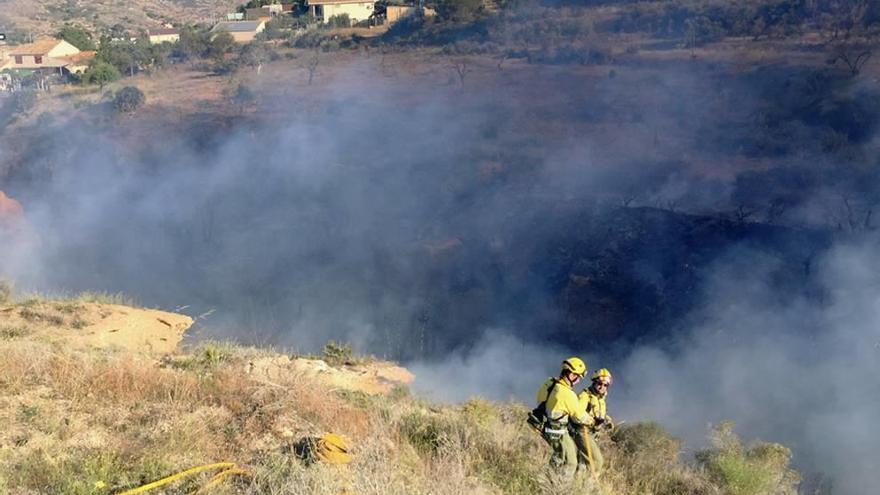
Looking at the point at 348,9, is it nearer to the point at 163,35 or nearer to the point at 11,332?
the point at 163,35

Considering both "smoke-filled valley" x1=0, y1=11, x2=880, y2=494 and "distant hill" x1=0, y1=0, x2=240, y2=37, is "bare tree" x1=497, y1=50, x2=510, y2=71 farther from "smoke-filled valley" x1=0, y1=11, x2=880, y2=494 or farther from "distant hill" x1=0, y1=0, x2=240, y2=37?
"distant hill" x1=0, y1=0, x2=240, y2=37

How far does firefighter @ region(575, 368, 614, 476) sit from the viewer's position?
5465 millimetres

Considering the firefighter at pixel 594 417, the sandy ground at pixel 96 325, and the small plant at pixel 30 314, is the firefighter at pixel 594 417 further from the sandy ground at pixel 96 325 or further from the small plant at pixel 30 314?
the small plant at pixel 30 314

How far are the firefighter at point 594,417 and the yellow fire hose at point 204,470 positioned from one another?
2.50m

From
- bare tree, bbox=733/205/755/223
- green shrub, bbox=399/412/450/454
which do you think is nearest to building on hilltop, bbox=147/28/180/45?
bare tree, bbox=733/205/755/223

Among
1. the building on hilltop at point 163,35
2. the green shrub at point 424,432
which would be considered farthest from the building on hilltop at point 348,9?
the green shrub at point 424,432

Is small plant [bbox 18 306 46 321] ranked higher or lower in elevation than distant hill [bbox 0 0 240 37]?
lower

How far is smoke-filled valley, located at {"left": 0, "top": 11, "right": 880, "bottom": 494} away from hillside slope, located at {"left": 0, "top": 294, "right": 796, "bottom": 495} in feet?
11.3

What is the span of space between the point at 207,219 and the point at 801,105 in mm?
16826

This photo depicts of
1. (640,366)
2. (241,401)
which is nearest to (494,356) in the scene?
Result: (640,366)

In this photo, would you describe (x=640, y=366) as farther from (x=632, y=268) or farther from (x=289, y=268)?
(x=289, y=268)

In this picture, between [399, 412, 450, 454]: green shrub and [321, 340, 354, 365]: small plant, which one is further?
[321, 340, 354, 365]: small plant

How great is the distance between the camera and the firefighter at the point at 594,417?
215 inches

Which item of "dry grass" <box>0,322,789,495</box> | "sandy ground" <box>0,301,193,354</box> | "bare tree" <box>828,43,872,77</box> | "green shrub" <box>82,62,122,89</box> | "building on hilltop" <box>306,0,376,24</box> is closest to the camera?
"dry grass" <box>0,322,789,495</box>
